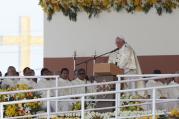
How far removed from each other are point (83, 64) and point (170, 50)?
242 cm

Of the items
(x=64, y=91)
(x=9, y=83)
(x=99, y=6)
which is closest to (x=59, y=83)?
(x=64, y=91)

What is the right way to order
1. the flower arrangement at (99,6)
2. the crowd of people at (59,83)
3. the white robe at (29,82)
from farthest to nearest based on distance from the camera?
1. the flower arrangement at (99,6)
2. the white robe at (29,82)
3. the crowd of people at (59,83)

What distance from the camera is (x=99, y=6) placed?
19.0m

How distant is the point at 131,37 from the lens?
1869cm

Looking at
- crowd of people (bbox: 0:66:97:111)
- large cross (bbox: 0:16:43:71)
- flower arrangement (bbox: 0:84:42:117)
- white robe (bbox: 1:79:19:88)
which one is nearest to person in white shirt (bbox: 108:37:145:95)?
crowd of people (bbox: 0:66:97:111)

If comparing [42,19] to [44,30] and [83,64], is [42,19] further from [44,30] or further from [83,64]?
[83,64]

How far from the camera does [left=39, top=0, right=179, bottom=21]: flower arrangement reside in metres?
18.4

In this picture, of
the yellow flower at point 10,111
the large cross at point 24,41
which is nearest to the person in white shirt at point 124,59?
the yellow flower at point 10,111

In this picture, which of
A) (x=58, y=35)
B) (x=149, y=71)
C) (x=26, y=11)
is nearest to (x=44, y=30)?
(x=58, y=35)

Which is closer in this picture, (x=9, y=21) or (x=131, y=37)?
(x=131, y=37)

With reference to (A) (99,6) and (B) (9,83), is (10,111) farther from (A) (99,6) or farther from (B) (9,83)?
(A) (99,6)

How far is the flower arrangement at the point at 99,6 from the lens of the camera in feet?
60.4

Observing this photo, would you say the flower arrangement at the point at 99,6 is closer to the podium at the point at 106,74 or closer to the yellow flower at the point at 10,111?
the podium at the point at 106,74

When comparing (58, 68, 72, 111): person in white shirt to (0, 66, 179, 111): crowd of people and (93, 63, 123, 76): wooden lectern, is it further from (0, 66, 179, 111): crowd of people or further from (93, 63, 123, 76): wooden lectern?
(93, 63, 123, 76): wooden lectern
